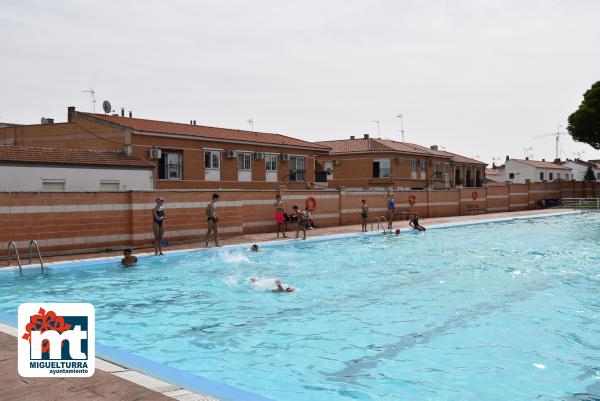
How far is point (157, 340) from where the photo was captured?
30.3 feet

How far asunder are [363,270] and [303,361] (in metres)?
9.14

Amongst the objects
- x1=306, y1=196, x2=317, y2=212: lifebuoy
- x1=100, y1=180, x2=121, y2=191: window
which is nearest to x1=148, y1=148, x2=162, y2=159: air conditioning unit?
x1=100, y1=180, x2=121, y2=191: window

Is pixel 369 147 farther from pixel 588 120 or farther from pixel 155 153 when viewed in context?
pixel 155 153

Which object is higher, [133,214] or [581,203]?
[133,214]

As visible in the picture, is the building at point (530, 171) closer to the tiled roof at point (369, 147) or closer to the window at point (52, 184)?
the tiled roof at point (369, 147)

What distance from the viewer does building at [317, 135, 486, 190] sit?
5125 cm

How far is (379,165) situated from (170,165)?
2398 centimetres

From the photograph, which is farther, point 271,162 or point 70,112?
point 271,162

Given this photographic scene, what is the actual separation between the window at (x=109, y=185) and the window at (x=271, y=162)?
13356mm

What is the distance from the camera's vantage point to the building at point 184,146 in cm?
3105

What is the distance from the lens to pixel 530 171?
263 ft

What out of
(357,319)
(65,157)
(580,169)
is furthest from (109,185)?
(580,169)

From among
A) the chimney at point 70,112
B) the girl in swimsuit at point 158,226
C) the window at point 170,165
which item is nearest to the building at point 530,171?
the window at point 170,165

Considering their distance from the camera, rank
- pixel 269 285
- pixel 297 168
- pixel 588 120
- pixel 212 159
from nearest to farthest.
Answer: pixel 269 285 → pixel 212 159 → pixel 297 168 → pixel 588 120
